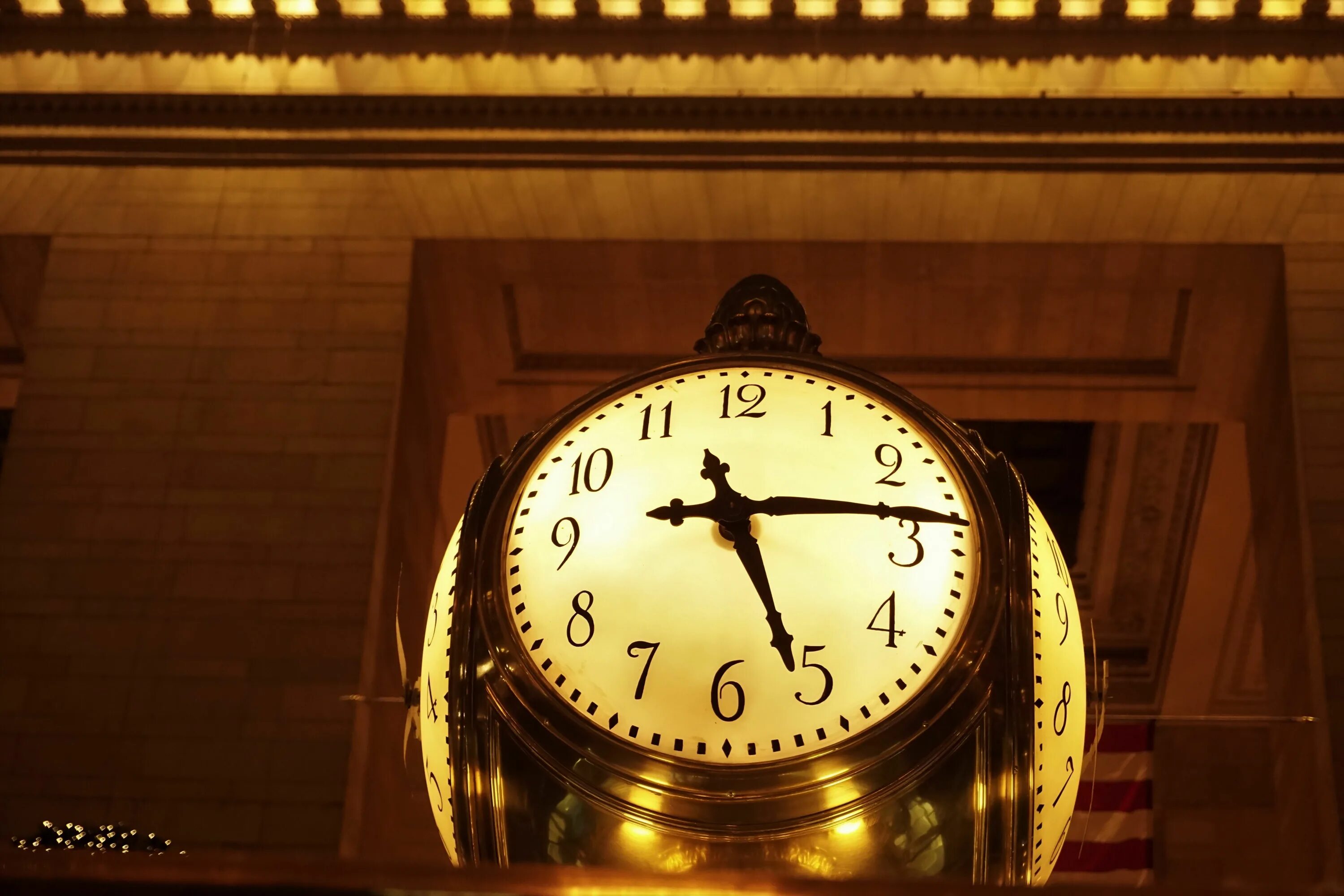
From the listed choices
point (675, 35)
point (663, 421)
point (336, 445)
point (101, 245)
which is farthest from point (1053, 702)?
point (101, 245)

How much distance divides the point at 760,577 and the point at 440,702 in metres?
0.36

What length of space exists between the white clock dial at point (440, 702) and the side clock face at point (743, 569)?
0.11 m

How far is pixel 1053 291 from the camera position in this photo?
7.86 meters

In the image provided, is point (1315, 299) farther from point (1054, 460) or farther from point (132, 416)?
point (132, 416)

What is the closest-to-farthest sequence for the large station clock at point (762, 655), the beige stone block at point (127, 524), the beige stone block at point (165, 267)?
the large station clock at point (762, 655), the beige stone block at point (127, 524), the beige stone block at point (165, 267)

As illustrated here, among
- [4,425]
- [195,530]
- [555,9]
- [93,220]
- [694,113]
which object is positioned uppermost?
[555,9]

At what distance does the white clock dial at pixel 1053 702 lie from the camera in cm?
167

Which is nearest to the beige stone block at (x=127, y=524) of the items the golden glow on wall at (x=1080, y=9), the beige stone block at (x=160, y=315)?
the beige stone block at (x=160, y=315)

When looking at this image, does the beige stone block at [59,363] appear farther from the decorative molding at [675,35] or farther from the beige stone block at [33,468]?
the decorative molding at [675,35]

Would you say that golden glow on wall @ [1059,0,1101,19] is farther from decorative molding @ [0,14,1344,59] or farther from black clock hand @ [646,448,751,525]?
black clock hand @ [646,448,751,525]

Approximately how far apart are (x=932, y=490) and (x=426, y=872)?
626mm

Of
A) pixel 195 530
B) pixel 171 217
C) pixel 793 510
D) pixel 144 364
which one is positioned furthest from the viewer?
pixel 171 217

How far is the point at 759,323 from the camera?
202 centimetres

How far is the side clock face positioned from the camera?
159cm
